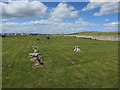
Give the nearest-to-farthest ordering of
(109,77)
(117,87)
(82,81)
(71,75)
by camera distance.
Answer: (117,87)
(82,81)
(109,77)
(71,75)

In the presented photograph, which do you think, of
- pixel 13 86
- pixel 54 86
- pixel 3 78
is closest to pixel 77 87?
pixel 54 86

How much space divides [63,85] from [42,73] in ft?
10.7

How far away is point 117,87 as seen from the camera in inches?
293

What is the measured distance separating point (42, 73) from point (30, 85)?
2.41 metres

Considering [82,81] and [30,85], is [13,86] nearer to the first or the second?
[30,85]

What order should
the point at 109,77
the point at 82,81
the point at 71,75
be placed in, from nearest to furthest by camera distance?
1. the point at 82,81
2. the point at 109,77
3. the point at 71,75

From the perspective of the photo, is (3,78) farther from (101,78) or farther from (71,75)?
(101,78)

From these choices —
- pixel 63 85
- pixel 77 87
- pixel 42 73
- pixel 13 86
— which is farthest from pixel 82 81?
pixel 13 86

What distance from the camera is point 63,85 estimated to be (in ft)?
25.9

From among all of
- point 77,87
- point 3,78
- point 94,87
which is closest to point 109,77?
point 94,87

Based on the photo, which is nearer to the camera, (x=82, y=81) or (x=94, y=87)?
(x=94, y=87)

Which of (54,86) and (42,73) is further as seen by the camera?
(42,73)

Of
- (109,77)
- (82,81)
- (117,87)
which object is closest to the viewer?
(117,87)

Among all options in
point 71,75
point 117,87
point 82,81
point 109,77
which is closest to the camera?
point 117,87
